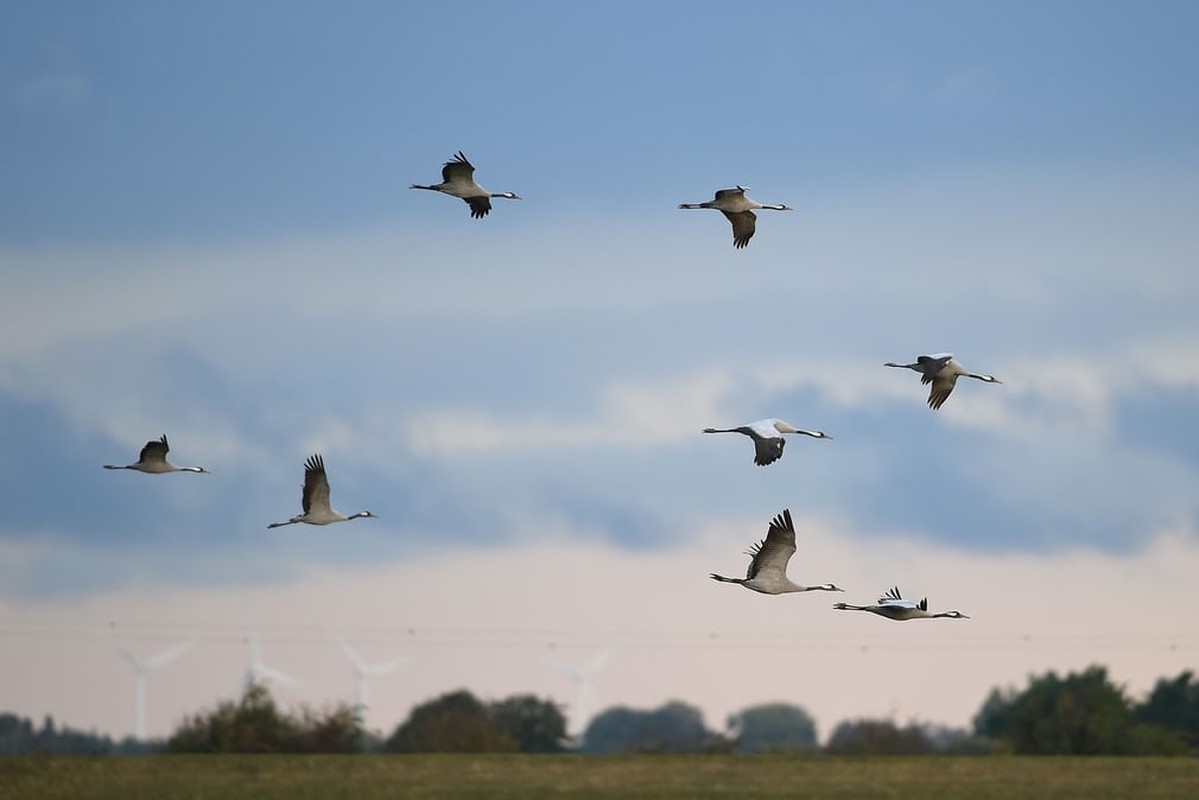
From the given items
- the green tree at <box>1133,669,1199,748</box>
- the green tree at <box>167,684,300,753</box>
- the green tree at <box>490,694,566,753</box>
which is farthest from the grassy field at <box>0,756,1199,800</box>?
the green tree at <box>1133,669,1199,748</box>

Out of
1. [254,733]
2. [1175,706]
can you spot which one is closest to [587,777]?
[254,733]

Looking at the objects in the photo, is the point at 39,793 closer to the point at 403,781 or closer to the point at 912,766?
the point at 403,781

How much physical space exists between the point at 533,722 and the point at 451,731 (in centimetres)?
1469

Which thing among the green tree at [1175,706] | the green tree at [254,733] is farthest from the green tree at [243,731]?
the green tree at [1175,706]

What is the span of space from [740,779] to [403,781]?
7.86m

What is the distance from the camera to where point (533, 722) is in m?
86.6

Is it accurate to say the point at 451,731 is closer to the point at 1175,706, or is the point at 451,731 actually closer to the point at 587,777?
the point at 587,777

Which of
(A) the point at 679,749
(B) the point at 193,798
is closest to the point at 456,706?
(A) the point at 679,749

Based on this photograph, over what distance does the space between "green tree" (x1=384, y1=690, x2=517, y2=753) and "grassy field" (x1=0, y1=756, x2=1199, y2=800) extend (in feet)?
31.1

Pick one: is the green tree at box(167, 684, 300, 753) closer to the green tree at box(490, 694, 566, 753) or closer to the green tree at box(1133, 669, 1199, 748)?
the green tree at box(490, 694, 566, 753)

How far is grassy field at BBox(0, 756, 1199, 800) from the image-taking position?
50594mm

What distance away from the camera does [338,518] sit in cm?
3741

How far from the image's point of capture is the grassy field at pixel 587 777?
50.6m

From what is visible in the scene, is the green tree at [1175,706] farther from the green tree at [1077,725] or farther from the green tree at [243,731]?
the green tree at [243,731]
